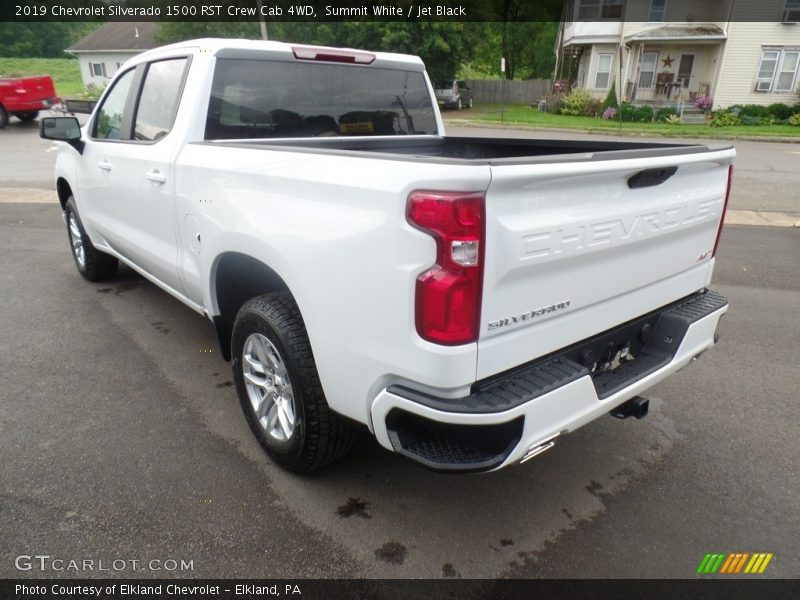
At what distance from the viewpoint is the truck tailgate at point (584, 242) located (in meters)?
1.81

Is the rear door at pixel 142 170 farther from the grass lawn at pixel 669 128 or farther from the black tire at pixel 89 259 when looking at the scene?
the grass lawn at pixel 669 128

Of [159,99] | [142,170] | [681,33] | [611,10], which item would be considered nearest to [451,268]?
[142,170]

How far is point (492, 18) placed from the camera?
44.4 meters

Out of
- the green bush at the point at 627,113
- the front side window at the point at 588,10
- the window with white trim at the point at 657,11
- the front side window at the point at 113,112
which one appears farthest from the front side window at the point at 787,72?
the front side window at the point at 113,112

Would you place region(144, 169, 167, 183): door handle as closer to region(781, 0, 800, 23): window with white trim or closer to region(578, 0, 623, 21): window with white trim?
region(781, 0, 800, 23): window with white trim

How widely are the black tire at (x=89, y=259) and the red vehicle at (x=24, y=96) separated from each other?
1640 cm

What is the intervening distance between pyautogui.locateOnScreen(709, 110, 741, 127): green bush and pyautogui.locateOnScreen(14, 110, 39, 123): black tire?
25433mm

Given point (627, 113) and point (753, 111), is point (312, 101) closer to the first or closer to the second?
point (627, 113)

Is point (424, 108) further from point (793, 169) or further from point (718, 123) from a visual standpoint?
point (718, 123)

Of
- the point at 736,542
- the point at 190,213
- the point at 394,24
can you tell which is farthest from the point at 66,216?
the point at 394,24

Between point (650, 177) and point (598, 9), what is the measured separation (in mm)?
31700

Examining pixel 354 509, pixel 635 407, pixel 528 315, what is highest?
pixel 528 315

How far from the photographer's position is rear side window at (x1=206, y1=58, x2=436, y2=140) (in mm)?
3182

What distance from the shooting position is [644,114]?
950 inches
